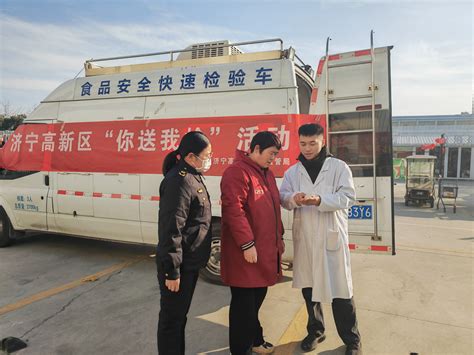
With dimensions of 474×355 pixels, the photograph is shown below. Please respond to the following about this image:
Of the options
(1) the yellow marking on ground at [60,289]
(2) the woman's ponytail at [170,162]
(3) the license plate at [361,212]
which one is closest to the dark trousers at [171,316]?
(2) the woman's ponytail at [170,162]

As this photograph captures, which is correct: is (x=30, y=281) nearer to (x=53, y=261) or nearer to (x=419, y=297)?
(x=53, y=261)

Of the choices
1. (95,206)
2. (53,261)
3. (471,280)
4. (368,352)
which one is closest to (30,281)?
(53,261)

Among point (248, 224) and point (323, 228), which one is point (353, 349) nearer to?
point (323, 228)

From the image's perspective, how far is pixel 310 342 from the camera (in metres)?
3.05

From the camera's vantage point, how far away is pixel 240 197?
8.22 ft

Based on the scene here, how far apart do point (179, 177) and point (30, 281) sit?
3710 mm

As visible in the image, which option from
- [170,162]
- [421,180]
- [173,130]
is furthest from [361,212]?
[421,180]

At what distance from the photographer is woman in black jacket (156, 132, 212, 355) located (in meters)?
2.27

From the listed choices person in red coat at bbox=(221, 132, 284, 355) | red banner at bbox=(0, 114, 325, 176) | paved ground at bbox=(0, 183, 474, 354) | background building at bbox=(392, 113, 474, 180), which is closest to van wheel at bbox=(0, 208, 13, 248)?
paved ground at bbox=(0, 183, 474, 354)

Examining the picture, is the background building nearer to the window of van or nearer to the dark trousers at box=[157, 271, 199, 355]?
the window of van

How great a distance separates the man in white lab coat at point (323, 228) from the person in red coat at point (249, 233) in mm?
251

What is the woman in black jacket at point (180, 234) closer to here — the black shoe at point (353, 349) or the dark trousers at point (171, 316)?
the dark trousers at point (171, 316)

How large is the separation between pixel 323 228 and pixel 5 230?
608 cm

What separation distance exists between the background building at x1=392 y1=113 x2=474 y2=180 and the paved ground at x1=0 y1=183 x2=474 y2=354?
21619 mm
